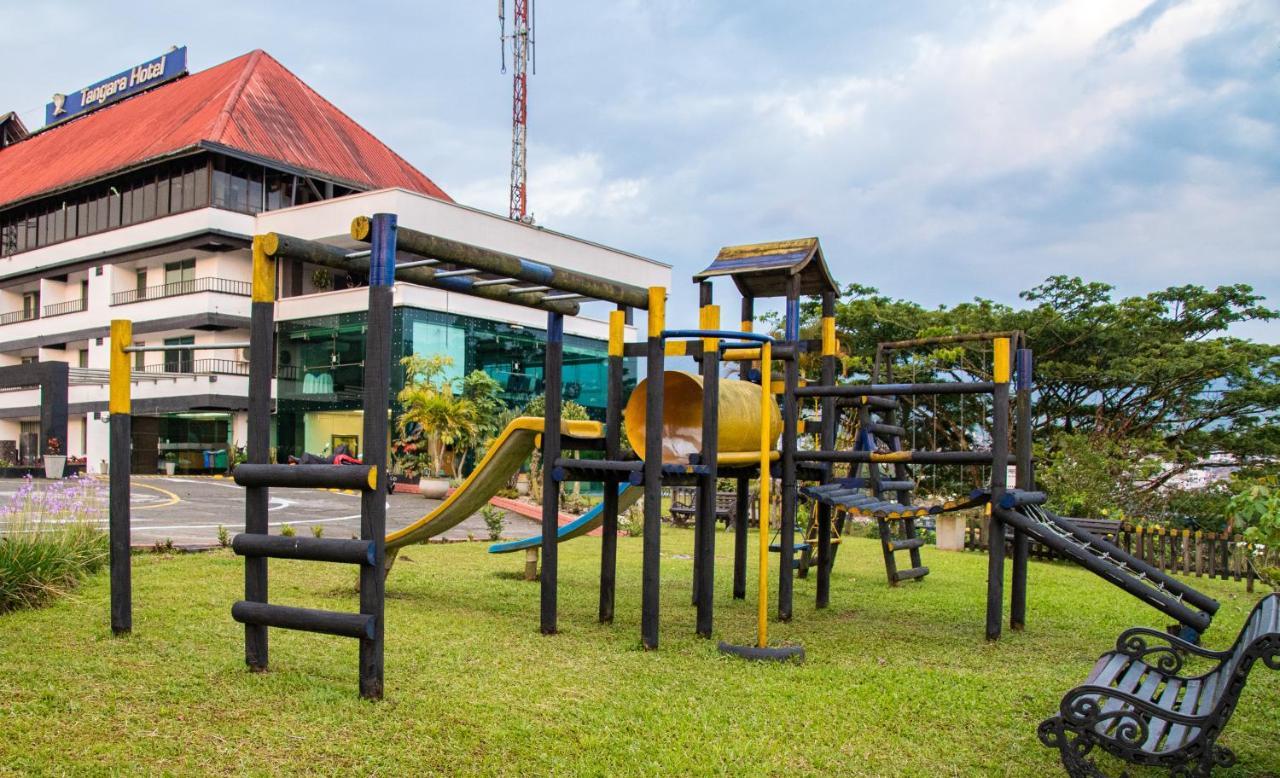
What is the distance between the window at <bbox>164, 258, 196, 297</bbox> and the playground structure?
31633 mm

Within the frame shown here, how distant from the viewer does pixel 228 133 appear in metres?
36.3

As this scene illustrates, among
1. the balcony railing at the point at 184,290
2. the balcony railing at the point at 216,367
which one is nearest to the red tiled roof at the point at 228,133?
the balcony railing at the point at 184,290

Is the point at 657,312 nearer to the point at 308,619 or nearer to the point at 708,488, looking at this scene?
the point at 708,488

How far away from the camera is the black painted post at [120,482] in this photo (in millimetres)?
6883

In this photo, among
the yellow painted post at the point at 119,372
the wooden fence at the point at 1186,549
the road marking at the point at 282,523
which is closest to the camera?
the yellow painted post at the point at 119,372

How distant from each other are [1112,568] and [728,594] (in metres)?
4.19

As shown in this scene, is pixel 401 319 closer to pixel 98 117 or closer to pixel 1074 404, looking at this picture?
pixel 1074 404

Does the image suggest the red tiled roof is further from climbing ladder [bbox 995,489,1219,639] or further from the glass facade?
climbing ladder [bbox 995,489,1219,639]

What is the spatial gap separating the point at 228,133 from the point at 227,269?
5.03m

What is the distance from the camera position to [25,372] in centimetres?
1695

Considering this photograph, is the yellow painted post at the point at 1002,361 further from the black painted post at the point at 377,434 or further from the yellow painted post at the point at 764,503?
the black painted post at the point at 377,434

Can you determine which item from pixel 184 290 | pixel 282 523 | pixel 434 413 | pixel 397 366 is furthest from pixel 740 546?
pixel 184 290

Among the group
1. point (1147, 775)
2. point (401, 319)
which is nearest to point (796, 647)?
point (1147, 775)

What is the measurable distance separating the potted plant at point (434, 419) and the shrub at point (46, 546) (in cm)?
1732
